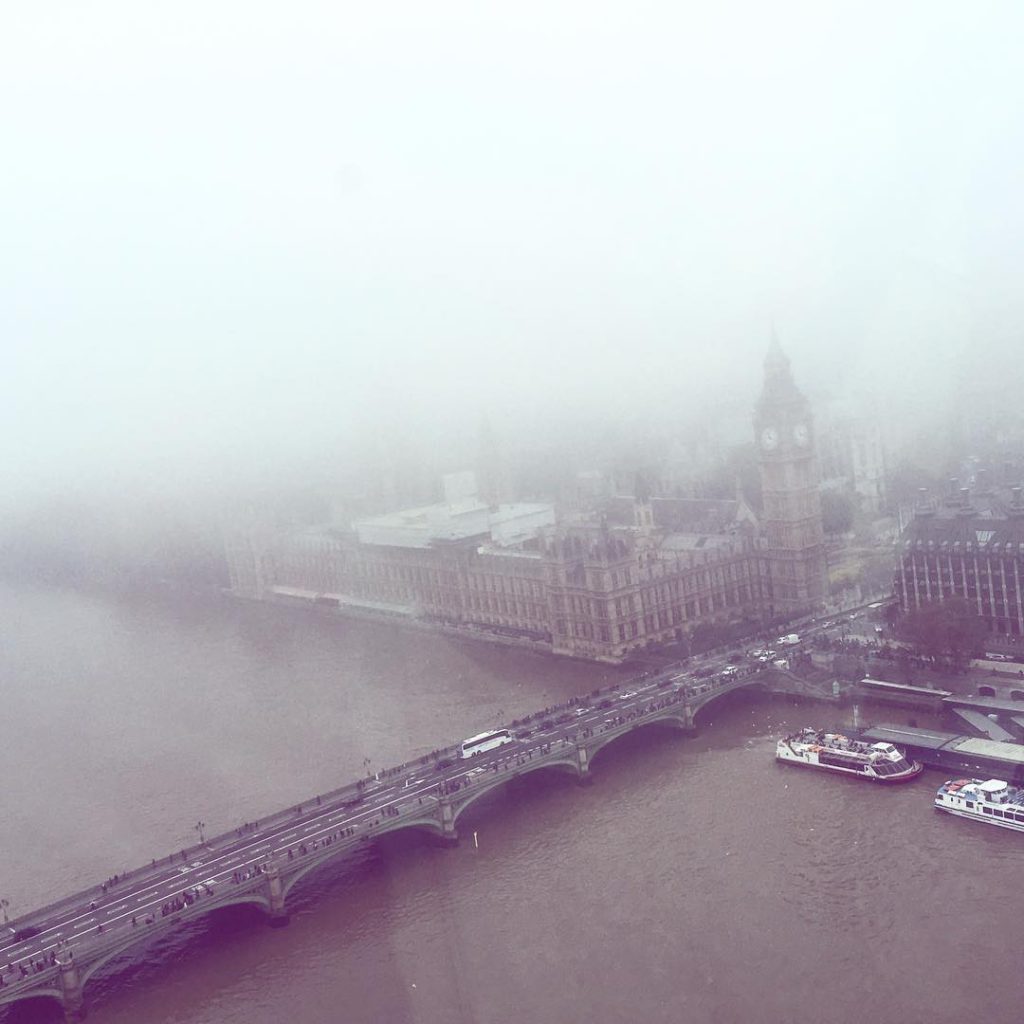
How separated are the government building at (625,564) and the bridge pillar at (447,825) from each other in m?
6.60

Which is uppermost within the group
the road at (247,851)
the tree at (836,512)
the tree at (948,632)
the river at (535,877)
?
the tree at (836,512)

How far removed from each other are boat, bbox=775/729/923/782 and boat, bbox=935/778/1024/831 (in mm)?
699

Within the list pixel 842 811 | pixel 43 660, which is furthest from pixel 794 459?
pixel 43 660

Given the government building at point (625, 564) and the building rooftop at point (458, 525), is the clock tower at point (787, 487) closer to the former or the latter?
the government building at point (625, 564)

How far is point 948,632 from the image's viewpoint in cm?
1314

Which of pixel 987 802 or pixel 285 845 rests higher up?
pixel 285 845

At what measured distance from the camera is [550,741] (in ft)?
40.5

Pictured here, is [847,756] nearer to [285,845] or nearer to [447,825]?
[447,825]

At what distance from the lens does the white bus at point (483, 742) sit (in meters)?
12.5

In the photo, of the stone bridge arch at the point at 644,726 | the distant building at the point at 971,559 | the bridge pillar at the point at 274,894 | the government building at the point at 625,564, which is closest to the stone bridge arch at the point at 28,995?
the bridge pillar at the point at 274,894

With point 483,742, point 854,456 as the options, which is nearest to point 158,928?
point 483,742

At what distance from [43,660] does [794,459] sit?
1253cm

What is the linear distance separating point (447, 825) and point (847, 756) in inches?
146

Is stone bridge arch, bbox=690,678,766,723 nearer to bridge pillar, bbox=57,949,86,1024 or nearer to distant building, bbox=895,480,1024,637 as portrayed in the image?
distant building, bbox=895,480,1024,637
